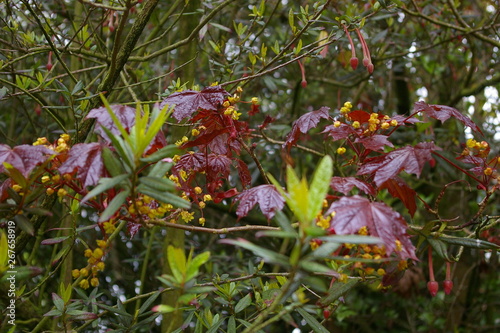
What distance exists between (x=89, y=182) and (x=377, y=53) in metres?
2.11

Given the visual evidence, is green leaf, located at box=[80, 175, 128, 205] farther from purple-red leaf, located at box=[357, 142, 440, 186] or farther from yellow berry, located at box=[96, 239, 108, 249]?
purple-red leaf, located at box=[357, 142, 440, 186]

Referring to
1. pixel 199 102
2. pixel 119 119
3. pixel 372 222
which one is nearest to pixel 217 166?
pixel 199 102

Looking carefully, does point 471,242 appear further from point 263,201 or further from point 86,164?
point 86,164

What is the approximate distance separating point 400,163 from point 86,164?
0.70 meters

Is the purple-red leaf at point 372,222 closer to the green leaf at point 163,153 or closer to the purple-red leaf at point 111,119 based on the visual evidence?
the green leaf at point 163,153

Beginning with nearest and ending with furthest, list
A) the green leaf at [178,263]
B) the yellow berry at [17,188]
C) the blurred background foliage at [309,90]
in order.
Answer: the green leaf at [178,263]
the yellow berry at [17,188]
the blurred background foliage at [309,90]

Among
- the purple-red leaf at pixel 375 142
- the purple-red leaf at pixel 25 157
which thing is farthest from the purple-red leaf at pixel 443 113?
the purple-red leaf at pixel 25 157

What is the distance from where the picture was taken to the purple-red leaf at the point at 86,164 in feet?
3.06

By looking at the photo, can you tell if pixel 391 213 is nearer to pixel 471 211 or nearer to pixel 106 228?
pixel 106 228

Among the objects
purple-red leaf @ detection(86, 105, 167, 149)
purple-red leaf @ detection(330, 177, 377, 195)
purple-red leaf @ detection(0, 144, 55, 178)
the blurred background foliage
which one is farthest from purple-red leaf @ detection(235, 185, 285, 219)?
the blurred background foliage

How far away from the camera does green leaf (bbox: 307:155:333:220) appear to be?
2.51 ft

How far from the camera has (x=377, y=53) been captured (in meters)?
2.64

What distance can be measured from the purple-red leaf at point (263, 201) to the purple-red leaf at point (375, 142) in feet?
0.89

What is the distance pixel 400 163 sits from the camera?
1095 mm
